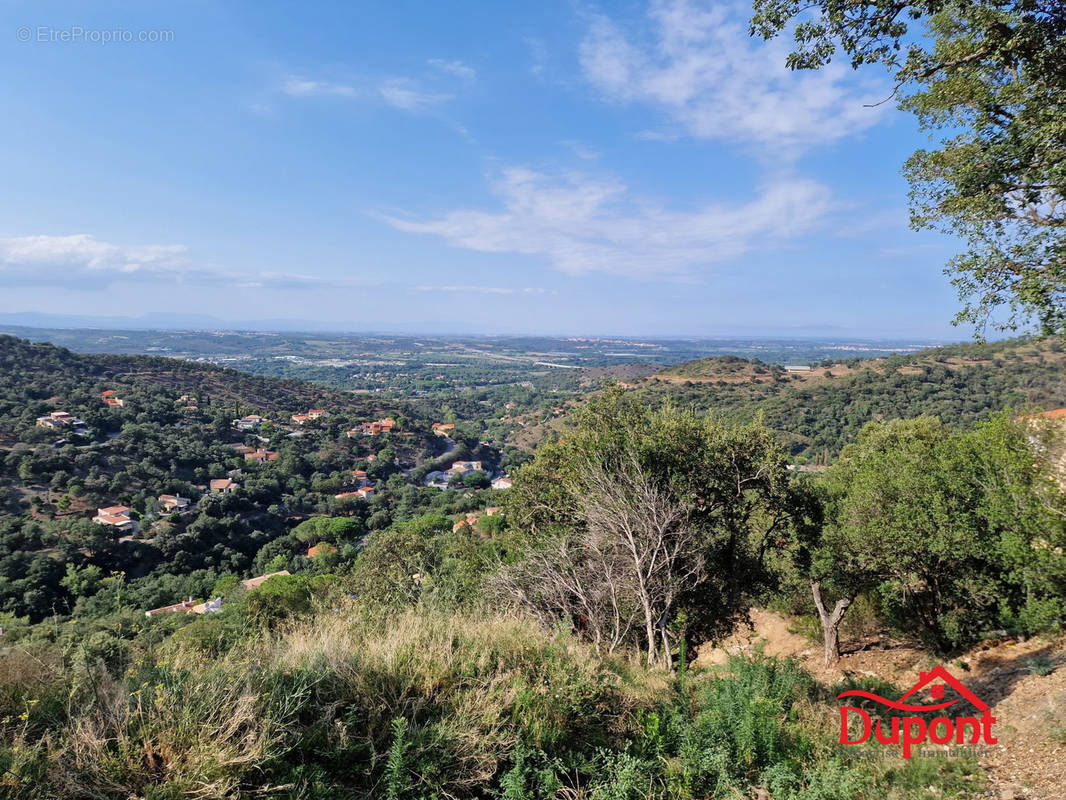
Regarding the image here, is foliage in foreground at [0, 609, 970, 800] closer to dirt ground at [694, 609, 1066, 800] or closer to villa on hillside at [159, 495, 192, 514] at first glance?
dirt ground at [694, 609, 1066, 800]

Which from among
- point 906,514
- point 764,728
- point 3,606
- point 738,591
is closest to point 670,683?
point 764,728

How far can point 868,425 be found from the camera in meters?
16.0

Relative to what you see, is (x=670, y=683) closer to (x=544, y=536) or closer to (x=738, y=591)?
(x=544, y=536)

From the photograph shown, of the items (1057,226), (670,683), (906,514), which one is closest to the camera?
(670,683)

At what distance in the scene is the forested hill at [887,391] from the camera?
136ft

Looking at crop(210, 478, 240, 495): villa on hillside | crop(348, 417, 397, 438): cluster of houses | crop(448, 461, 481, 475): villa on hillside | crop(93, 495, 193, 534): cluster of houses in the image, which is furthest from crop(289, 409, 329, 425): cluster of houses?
crop(93, 495, 193, 534): cluster of houses

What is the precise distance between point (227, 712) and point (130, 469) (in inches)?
2037

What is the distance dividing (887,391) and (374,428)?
230 feet

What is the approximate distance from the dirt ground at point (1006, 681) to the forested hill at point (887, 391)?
21.7m

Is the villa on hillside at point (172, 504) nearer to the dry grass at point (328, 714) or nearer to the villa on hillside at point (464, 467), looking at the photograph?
the villa on hillside at point (464, 467)

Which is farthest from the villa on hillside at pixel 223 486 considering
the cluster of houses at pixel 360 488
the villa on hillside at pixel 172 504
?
the cluster of houses at pixel 360 488

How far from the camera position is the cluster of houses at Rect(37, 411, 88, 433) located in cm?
4448

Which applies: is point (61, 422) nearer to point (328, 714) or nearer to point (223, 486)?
point (223, 486)

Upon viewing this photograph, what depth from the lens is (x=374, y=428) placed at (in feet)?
244
